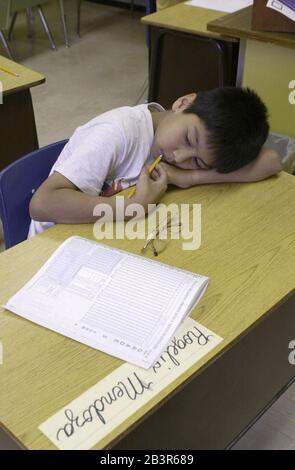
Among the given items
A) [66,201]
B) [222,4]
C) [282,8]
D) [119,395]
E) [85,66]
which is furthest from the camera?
[85,66]

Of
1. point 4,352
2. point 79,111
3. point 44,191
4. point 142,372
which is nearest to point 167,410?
point 142,372

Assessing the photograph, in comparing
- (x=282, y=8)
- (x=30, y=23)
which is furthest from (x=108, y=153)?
(x=30, y=23)

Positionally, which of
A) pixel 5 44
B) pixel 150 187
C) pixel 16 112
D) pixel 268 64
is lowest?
pixel 5 44

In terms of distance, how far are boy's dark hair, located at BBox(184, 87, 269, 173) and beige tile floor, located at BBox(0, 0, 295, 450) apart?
6.45ft

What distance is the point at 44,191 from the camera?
1163mm

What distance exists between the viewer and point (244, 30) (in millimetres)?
1964

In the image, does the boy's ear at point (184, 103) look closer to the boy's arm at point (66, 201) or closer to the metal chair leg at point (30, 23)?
the boy's arm at point (66, 201)

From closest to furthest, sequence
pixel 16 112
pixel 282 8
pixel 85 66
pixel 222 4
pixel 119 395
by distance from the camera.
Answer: pixel 119 395 < pixel 282 8 < pixel 16 112 < pixel 222 4 < pixel 85 66

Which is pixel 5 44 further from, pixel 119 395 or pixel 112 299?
pixel 119 395

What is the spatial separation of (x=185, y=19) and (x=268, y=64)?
2.19 feet

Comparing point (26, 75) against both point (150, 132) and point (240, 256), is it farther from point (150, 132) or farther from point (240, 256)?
point (240, 256)

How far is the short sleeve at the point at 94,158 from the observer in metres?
1.18

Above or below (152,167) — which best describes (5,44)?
below

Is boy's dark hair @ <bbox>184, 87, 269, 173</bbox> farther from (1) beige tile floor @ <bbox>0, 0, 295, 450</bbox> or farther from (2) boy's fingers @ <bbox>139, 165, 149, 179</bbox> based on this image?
(1) beige tile floor @ <bbox>0, 0, 295, 450</bbox>
